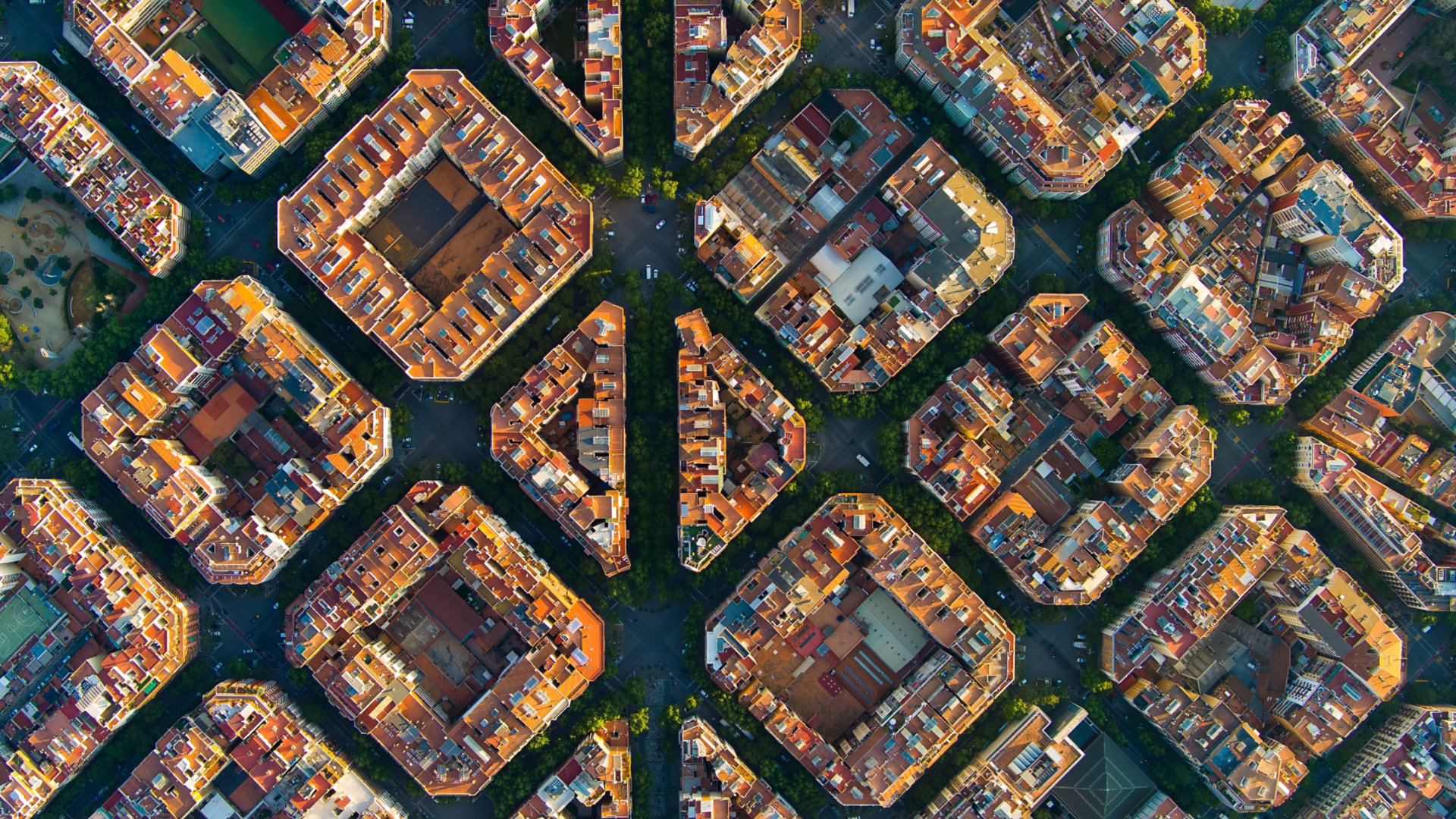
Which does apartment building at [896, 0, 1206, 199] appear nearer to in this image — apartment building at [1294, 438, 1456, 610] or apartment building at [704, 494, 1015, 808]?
apartment building at [1294, 438, 1456, 610]

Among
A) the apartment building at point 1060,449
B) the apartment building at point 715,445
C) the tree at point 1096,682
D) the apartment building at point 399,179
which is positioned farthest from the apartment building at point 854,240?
the tree at point 1096,682

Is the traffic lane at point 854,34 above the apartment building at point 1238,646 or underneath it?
above

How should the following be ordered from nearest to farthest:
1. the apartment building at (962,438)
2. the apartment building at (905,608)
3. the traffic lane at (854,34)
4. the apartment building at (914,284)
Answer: the apartment building at (905,608) → the apartment building at (914,284) → the apartment building at (962,438) → the traffic lane at (854,34)

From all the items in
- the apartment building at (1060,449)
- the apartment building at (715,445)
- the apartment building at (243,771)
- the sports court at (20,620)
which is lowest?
the apartment building at (1060,449)

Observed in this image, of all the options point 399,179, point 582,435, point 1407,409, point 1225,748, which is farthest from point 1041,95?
point 1225,748

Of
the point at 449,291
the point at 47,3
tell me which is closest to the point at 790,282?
the point at 449,291

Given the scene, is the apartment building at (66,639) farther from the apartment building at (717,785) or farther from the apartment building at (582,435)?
the apartment building at (717,785)

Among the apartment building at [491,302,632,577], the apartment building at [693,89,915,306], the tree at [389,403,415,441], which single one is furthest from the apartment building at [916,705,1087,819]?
the tree at [389,403,415,441]

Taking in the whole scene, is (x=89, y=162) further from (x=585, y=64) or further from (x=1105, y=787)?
(x=1105, y=787)
